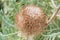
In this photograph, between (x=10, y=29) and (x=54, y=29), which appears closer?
(x=54, y=29)

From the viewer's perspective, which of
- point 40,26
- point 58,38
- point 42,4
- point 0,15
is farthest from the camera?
point 58,38

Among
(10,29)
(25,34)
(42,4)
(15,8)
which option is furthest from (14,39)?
(25,34)

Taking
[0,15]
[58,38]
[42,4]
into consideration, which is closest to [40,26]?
[0,15]

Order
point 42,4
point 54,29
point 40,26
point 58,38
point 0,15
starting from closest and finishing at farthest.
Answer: point 40,26, point 0,15, point 54,29, point 42,4, point 58,38

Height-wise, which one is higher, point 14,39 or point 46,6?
point 46,6

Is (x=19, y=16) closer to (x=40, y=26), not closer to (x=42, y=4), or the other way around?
(x=40, y=26)

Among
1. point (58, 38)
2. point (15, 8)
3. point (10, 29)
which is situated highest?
point (15, 8)

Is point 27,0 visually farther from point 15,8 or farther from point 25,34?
point 25,34
